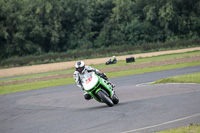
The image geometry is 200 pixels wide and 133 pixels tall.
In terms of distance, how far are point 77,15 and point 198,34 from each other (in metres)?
27.4

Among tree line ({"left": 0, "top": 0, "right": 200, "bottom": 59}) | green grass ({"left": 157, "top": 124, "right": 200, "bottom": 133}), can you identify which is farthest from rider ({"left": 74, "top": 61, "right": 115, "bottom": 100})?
tree line ({"left": 0, "top": 0, "right": 200, "bottom": 59})

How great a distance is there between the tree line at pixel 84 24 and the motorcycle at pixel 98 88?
191 ft

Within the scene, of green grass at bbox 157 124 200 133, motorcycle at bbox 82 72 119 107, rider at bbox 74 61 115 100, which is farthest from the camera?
rider at bbox 74 61 115 100

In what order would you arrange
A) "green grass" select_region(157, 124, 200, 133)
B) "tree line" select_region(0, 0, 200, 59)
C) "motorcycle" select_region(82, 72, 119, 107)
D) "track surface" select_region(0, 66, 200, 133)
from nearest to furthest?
"green grass" select_region(157, 124, 200, 133) → "track surface" select_region(0, 66, 200, 133) → "motorcycle" select_region(82, 72, 119, 107) → "tree line" select_region(0, 0, 200, 59)

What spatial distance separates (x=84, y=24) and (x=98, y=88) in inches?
2636

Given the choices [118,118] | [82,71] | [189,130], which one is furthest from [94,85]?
[189,130]

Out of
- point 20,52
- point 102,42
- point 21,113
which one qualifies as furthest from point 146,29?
point 21,113

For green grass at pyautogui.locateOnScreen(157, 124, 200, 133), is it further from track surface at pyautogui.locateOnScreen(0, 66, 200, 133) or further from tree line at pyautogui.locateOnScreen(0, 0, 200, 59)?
tree line at pyautogui.locateOnScreen(0, 0, 200, 59)

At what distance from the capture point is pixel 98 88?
10727mm

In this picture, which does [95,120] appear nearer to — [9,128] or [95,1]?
[9,128]

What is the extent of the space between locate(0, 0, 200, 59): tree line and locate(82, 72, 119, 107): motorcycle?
191 ft

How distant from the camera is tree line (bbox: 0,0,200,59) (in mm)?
68625

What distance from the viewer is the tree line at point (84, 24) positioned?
68625mm

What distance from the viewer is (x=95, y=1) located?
276 ft
